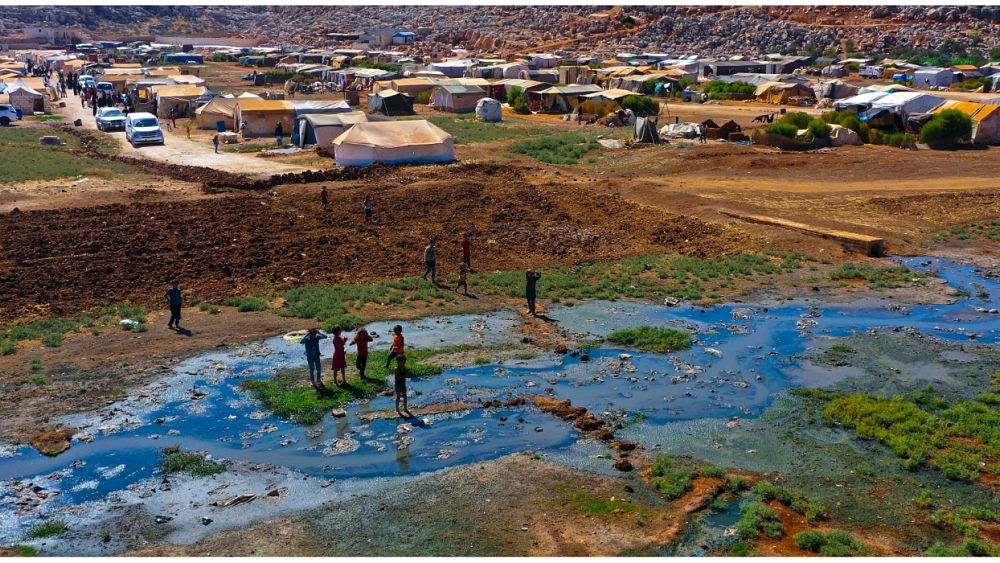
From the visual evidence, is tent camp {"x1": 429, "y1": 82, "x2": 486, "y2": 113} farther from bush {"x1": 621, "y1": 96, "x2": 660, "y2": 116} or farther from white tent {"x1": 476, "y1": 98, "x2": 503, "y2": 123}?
bush {"x1": 621, "y1": 96, "x2": 660, "y2": 116}

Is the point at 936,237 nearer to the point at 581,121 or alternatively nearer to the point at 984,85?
the point at 581,121

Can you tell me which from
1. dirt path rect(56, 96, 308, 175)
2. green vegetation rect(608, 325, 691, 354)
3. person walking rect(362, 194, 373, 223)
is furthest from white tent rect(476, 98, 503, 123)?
green vegetation rect(608, 325, 691, 354)

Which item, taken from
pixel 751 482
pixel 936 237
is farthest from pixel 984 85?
pixel 751 482

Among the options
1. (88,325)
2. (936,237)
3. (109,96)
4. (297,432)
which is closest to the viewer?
(297,432)

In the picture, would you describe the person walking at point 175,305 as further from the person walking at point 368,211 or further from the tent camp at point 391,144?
the tent camp at point 391,144

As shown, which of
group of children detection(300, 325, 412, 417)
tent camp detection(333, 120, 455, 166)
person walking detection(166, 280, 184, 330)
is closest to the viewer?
group of children detection(300, 325, 412, 417)

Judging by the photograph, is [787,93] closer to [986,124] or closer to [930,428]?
[986,124]
